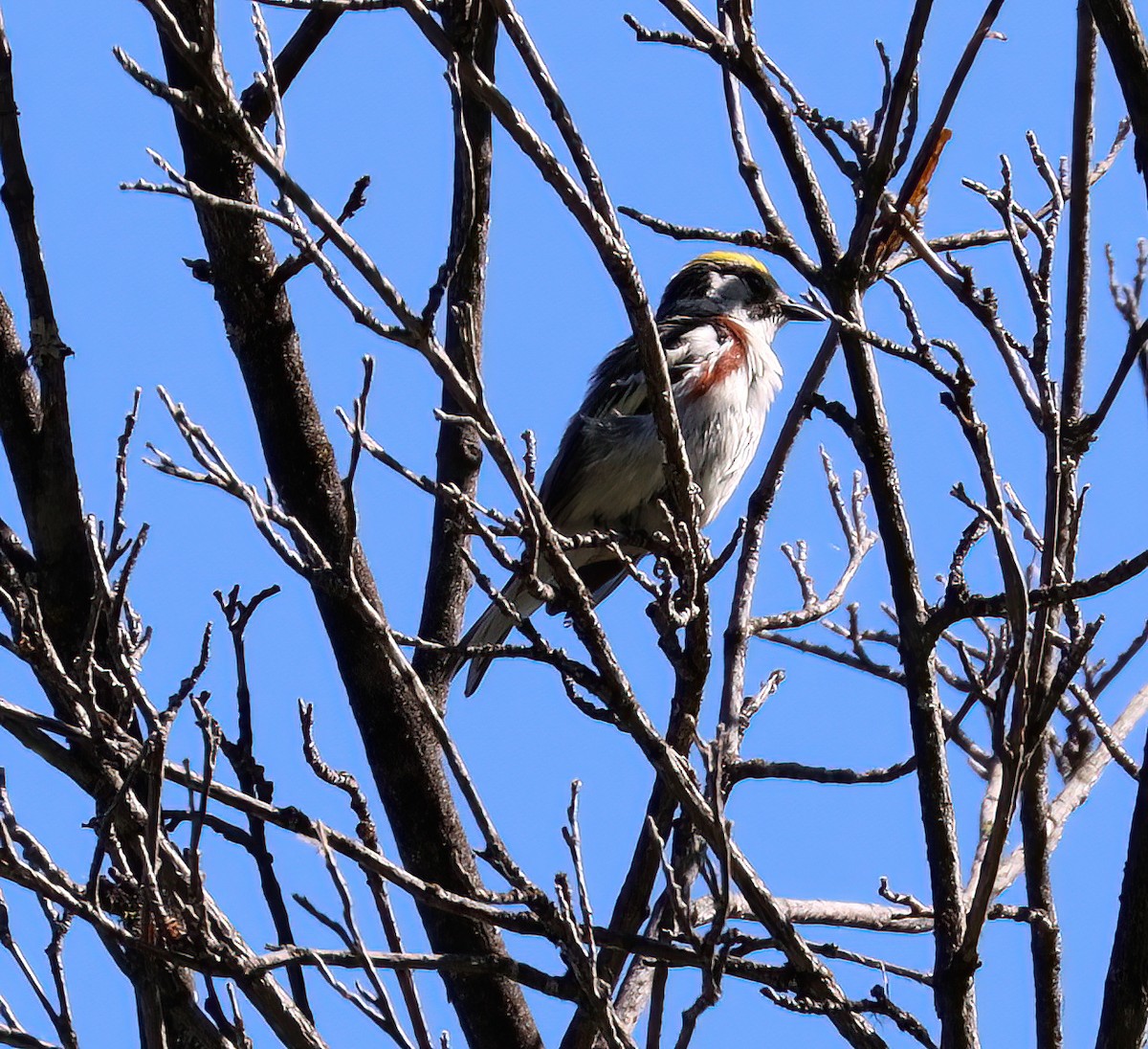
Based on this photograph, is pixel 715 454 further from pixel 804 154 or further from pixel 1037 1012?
pixel 1037 1012

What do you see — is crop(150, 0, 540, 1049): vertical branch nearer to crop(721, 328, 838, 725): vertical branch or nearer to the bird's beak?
crop(721, 328, 838, 725): vertical branch

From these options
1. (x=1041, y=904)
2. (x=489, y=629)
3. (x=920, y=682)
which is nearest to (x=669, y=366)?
(x=489, y=629)

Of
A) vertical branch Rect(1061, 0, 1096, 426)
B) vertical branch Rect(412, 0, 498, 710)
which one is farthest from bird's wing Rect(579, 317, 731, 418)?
vertical branch Rect(1061, 0, 1096, 426)

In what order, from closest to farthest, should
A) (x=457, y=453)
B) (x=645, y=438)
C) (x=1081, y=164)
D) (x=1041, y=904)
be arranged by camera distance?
1. (x=1081, y=164)
2. (x=1041, y=904)
3. (x=457, y=453)
4. (x=645, y=438)

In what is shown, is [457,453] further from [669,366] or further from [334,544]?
[669,366]

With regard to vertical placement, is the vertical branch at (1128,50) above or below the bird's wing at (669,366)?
below

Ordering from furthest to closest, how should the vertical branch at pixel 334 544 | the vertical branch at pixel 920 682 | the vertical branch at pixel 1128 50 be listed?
the vertical branch at pixel 334 544, the vertical branch at pixel 920 682, the vertical branch at pixel 1128 50

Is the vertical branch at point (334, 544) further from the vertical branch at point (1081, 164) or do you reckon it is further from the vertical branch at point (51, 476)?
the vertical branch at point (1081, 164)

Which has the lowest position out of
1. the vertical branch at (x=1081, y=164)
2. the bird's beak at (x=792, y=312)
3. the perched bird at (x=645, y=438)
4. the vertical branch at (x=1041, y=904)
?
the vertical branch at (x=1041, y=904)

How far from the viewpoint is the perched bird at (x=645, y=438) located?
6.32m

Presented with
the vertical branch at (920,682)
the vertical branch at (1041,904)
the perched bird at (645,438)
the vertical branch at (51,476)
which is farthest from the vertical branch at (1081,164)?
the perched bird at (645,438)

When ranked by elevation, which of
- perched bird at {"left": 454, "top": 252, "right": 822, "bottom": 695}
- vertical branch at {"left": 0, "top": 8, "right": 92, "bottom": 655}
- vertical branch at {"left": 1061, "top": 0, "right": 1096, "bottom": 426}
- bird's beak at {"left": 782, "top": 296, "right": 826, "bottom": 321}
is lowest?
vertical branch at {"left": 0, "top": 8, "right": 92, "bottom": 655}

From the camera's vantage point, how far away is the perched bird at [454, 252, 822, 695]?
20.7 feet

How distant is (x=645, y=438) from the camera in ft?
20.7
